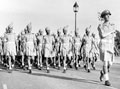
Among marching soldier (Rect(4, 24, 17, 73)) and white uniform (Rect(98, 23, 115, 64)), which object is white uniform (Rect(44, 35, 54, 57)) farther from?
white uniform (Rect(98, 23, 115, 64))

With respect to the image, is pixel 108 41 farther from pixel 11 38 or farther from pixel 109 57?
pixel 11 38

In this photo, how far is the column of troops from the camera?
53.0ft

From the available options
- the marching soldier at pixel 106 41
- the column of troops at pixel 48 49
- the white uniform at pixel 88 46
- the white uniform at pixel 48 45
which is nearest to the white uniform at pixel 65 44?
the column of troops at pixel 48 49

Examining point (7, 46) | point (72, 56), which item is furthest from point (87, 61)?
point (7, 46)

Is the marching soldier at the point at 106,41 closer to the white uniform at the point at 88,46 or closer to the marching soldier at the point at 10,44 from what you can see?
the marching soldier at the point at 10,44

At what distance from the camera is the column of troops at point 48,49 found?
16.2 meters

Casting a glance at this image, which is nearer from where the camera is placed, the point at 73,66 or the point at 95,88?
the point at 95,88

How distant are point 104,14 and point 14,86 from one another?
354cm

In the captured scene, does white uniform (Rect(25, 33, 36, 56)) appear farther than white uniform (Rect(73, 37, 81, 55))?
No

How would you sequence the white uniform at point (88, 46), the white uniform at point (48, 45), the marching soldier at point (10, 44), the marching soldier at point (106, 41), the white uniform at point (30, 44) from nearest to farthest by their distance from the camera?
1. the marching soldier at point (106, 41)
2. the marching soldier at point (10, 44)
3. the white uniform at point (30, 44)
4. the white uniform at point (48, 45)
5. the white uniform at point (88, 46)

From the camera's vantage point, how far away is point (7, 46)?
1612 centimetres

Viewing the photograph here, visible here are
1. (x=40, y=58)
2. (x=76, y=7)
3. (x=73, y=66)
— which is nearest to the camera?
(x=40, y=58)

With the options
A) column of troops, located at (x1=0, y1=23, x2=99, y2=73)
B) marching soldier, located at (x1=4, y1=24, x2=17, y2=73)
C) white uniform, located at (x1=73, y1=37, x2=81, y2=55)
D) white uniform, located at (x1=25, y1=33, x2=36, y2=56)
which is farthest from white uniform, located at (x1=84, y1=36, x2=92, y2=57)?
marching soldier, located at (x1=4, y1=24, x2=17, y2=73)

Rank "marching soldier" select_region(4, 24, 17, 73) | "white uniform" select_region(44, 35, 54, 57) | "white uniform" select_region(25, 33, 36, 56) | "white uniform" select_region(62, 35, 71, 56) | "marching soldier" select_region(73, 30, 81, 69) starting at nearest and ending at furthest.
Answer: "marching soldier" select_region(4, 24, 17, 73)
"white uniform" select_region(25, 33, 36, 56)
"white uniform" select_region(44, 35, 54, 57)
"white uniform" select_region(62, 35, 71, 56)
"marching soldier" select_region(73, 30, 81, 69)
